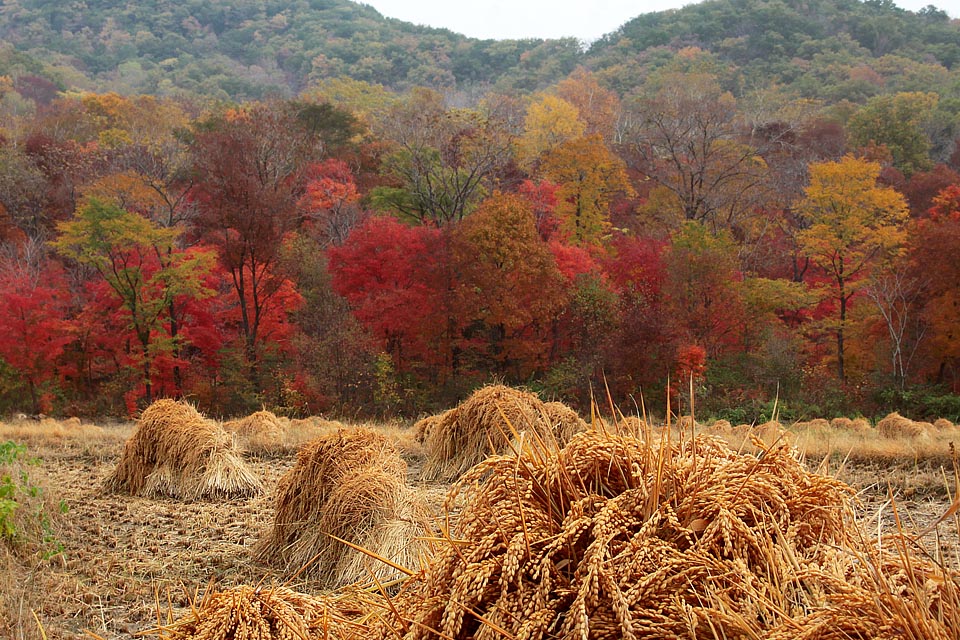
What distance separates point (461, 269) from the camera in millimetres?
25797

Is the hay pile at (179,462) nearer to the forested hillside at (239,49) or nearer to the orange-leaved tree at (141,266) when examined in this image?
the orange-leaved tree at (141,266)

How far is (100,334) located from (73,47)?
87787mm

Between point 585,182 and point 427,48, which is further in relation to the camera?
point 427,48

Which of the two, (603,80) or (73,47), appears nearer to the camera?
(603,80)

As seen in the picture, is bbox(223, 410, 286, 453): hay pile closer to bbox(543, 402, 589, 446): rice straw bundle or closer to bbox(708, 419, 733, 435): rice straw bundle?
bbox(543, 402, 589, 446): rice straw bundle

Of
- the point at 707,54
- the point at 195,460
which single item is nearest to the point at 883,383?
the point at 195,460

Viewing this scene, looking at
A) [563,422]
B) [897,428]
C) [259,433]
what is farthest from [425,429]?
[897,428]

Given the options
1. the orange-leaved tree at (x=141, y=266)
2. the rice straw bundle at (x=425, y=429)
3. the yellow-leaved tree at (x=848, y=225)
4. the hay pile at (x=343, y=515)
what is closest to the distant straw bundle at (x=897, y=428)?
the rice straw bundle at (x=425, y=429)

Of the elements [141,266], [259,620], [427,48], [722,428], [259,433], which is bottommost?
[722,428]

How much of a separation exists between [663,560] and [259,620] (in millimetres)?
1727

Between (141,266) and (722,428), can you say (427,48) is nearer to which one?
(141,266)

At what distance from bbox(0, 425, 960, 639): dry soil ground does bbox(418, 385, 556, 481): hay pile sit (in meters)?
0.56

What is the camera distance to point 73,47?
98.8 m

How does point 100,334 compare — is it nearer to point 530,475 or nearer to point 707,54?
point 530,475
